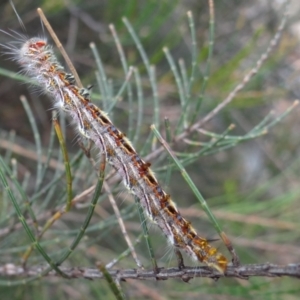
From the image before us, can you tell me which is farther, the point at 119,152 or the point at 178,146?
the point at 178,146

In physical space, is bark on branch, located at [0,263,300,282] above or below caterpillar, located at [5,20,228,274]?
below

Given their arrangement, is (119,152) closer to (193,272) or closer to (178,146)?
(193,272)

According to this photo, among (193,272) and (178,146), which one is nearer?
(193,272)

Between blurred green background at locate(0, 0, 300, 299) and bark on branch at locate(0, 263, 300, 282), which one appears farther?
blurred green background at locate(0, 0, 300, 299)

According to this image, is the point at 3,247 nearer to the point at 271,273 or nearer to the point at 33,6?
the point at 271,273

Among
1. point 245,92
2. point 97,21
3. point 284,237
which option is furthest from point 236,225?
point 97,21

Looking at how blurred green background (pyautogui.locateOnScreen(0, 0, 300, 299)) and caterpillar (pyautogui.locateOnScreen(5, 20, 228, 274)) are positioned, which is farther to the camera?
blurred green background (pyautogui.locateOnScreen(0, 0, 300, 299))

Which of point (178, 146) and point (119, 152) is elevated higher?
point (119, 152)

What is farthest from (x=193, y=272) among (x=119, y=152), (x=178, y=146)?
(x=178, y=146)

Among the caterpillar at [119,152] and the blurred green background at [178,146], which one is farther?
the blurred green background at [178,146]

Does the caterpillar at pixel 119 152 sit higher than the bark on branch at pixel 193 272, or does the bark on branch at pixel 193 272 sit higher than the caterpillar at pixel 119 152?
the caterpillar at pixel 119 152

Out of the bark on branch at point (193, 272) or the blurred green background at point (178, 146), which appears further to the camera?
the blurred green background at point (178, 146)
